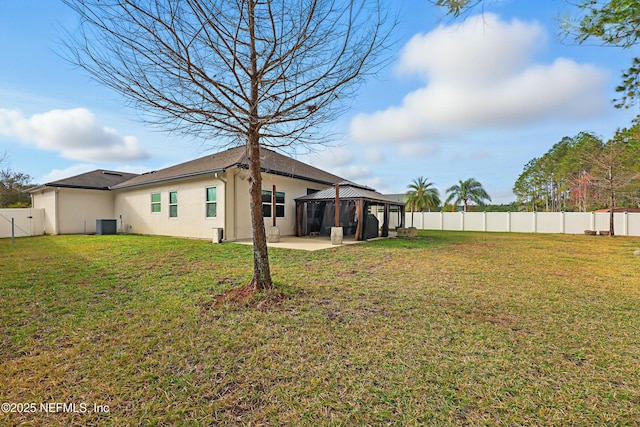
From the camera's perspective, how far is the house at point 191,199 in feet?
39.5

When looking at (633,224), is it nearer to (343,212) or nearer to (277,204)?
(343,212)

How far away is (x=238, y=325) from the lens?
11.5ft

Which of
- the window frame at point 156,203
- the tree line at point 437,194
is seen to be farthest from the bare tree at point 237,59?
the tree line at point 437,194

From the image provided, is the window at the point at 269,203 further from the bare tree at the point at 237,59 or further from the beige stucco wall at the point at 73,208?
the beige stucco wall at the point at 73,208

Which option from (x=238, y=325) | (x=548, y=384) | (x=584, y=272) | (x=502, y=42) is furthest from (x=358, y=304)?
(x=584, y=272)

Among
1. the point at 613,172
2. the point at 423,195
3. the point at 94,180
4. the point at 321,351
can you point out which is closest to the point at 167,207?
the point at 94,180

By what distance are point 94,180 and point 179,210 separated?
8.60 metres

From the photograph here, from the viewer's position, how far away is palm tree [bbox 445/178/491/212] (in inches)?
1086

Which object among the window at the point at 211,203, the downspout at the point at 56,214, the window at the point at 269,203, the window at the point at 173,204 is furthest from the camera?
the downspout at the point at 56,214

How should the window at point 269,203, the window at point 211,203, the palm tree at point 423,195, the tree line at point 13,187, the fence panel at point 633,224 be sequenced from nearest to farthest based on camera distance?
the window at point 211,203 → the window at point 269,203 → the fence panel at point 633,224 → the tree line at point 13,187 → the palm tree at point 423,195

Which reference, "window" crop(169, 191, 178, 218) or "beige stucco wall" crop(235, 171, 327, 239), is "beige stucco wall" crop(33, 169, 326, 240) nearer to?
"beige stucco wall" crop(235, 171, 327, 239)

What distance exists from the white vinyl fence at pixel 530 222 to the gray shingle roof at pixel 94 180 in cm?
2106

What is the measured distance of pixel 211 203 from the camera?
12.3m

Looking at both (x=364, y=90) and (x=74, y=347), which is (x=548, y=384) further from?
(x=74, y=347)
